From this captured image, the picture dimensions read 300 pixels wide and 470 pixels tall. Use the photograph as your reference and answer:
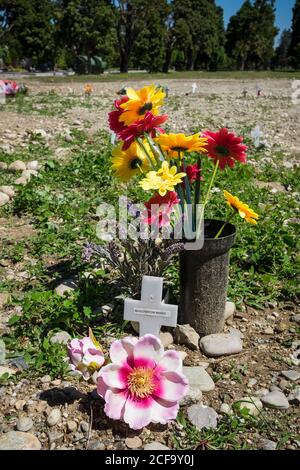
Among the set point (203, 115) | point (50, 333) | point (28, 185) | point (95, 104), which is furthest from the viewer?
point (95, 104)

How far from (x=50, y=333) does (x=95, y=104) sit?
11.0 m

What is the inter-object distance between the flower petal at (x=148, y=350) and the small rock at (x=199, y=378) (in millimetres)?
396

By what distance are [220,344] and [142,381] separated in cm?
74

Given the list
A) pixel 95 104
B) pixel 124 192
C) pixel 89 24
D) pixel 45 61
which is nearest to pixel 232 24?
pixel 45 61

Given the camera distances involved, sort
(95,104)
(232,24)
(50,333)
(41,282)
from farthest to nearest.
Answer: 1. (232,24)
2. (95,104)
3. (41,282)
4. (50,333)

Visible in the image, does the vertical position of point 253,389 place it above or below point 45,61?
below

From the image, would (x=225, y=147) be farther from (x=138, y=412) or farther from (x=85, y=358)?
(x=138, y=412)

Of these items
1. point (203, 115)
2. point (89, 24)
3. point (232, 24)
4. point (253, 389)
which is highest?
point (232, 24)

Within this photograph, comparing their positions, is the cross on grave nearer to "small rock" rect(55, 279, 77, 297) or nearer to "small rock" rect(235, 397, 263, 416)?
"small rock" rect(235, 397, 263, 416)

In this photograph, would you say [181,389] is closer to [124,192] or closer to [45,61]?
[124,192]

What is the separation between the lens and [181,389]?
191 centimetres

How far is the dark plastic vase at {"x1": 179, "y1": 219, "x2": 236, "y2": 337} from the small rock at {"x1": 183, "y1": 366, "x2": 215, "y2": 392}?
1.09ft

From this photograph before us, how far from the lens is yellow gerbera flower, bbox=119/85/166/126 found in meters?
2.35

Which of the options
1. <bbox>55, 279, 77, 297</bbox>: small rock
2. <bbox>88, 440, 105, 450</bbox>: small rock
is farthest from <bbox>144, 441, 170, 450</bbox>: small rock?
<bbox>55, 279, 77, 297</bbox>: small rock
